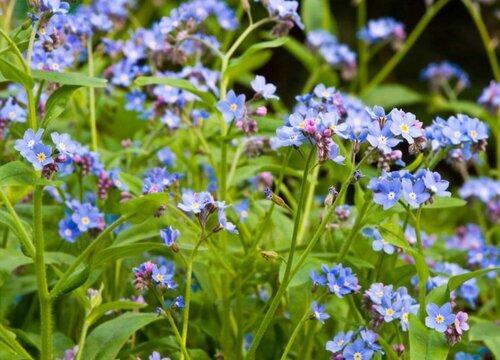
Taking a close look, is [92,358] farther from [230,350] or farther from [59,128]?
[59,128]

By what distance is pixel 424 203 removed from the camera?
2.08 meters

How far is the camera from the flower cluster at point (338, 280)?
2078 millimetres

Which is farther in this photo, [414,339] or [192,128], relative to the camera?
[192,128]

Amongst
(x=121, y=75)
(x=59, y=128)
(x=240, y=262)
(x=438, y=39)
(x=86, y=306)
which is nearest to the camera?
(x=86, y=306)

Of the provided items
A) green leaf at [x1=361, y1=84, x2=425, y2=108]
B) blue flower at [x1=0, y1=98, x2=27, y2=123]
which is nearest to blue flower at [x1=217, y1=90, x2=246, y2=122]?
blue flower at [x1=0, y1=98, x2=27, y2=123]

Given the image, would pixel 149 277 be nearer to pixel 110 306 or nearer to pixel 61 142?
pixel 110 306

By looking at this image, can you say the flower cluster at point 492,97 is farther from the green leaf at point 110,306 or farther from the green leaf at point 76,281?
the green leaf at point 76,281

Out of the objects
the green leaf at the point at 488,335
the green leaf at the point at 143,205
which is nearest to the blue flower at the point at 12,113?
the green leaf at the point at 143,205

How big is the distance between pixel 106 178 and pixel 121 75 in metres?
0.60

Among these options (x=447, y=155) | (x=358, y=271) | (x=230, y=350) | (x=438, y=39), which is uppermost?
(x=447, y=155)

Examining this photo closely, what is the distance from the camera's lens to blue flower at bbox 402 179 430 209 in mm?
1920

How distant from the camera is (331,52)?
12.5 feet

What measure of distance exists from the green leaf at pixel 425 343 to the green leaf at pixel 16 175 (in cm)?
85

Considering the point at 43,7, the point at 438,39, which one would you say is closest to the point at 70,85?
the point at 43,7
